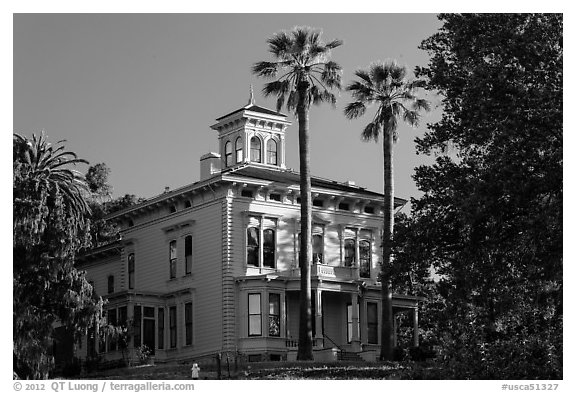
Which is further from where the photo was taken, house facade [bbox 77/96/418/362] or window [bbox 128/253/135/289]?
window [bbox 128/253/135/289]

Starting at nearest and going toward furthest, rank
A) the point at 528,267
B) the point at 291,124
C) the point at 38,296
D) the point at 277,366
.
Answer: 1. the point at 528,267
2. the point at 38,296
3. the point at 277,366
4. the point at 291,124

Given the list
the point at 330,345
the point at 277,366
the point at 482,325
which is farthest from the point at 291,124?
the point at 482,325

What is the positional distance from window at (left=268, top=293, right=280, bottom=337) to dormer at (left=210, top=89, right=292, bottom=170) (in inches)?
318

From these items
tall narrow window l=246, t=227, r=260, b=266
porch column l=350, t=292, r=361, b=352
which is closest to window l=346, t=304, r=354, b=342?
porch column l=350, t=292, r=361, b=352

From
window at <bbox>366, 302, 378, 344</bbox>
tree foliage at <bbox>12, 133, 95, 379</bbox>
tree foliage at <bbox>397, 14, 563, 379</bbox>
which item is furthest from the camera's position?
window at <bbox>366, 302, 378, 344</bbox>

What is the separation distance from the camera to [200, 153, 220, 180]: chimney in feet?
184

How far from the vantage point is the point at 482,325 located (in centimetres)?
3297

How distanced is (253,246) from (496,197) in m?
21.7

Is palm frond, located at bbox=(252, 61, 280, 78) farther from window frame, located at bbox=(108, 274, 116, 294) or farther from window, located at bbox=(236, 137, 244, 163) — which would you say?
window frame, located at bbox=(108, 274, 116, 294)

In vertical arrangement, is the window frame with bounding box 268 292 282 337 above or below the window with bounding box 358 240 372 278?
below

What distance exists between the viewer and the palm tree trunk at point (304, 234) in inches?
1913

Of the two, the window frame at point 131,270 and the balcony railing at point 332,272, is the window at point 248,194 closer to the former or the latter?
the balcony railing at point 332,272

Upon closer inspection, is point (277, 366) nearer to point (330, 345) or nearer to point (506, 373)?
point (330, 345)

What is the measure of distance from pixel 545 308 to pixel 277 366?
1419 cm
